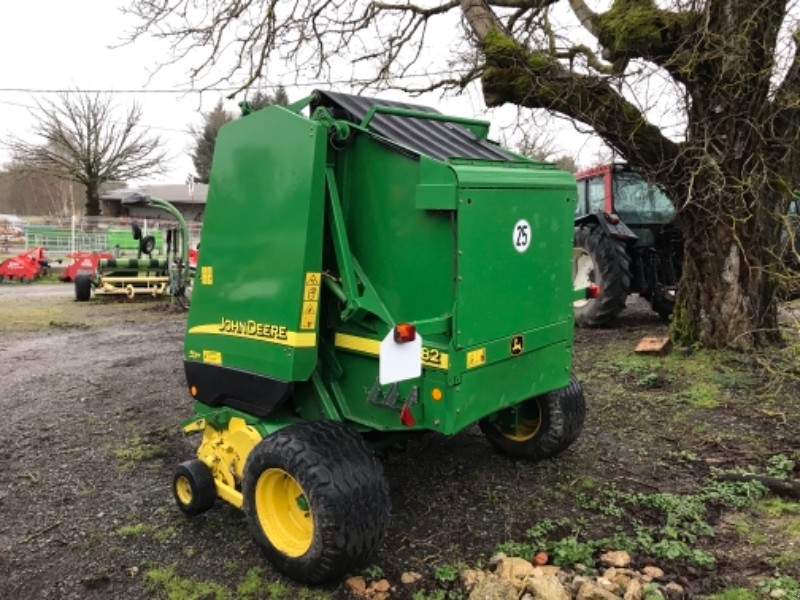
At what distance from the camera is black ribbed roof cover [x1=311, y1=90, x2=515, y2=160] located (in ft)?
9.21

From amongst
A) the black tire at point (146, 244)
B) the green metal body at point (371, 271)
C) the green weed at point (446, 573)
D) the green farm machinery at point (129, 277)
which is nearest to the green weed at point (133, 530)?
the green metal body at point (371, 271)

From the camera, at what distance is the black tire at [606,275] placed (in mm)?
7422

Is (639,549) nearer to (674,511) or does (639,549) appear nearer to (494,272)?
(674,511)

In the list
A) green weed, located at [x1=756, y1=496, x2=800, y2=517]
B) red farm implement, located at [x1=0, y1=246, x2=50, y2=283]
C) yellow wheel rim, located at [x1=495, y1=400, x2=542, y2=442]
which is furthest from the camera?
red farm implement, located at [x1=0, y1=246, x2=50, y2=283]

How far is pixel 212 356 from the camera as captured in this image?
124 inches

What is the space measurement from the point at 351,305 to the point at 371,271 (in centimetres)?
19

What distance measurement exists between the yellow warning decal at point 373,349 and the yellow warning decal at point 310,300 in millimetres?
204

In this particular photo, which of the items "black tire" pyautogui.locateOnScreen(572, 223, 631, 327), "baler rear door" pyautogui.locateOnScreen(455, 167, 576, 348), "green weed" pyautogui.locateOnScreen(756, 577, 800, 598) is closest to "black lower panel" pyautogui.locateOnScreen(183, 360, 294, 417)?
"baler rear door" pyautogui.locateOnScreen(455, 167, 576, 348)

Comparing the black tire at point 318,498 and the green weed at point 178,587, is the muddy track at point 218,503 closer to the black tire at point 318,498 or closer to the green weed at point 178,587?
the green weed at point 178,587

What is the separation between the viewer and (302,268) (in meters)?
2.66

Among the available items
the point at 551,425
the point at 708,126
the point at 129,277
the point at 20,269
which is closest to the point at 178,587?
the point at 551,425

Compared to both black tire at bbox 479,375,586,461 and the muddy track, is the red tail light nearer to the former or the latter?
the muddy track

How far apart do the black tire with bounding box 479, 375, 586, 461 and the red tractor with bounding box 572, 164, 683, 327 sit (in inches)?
162

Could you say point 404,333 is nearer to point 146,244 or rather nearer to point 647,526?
point 647,526
